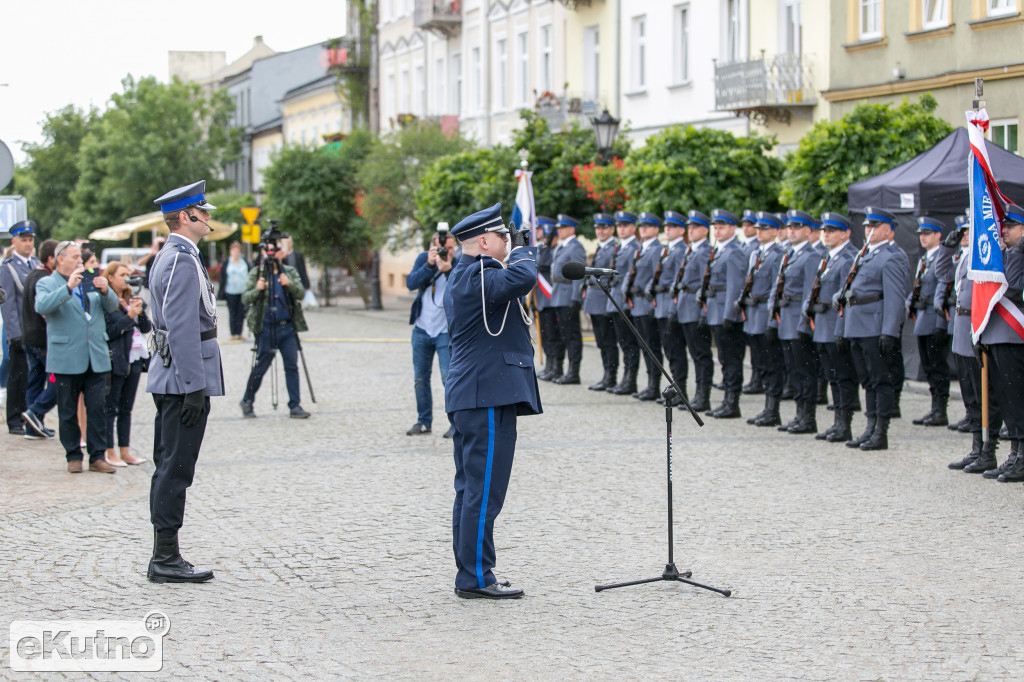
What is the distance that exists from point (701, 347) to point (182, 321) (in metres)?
8.25

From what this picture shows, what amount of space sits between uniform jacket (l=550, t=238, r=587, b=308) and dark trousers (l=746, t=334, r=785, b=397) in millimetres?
3327

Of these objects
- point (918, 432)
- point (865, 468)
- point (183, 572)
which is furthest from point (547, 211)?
point (183, 572)

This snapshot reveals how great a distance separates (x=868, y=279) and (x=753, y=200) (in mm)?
10289

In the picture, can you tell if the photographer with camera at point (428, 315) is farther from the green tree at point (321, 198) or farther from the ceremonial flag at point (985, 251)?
the green tree at point (321, 198)

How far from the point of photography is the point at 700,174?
21.2m

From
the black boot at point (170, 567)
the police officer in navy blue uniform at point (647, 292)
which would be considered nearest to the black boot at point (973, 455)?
the police officer in navy blue uniform at point (647, 292)

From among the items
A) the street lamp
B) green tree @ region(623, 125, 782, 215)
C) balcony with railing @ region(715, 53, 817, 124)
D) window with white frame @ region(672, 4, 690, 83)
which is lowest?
green tree @ region(623, 125, 782, 215)

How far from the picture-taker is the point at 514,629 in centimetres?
604

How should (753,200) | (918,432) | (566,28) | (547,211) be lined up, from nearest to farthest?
(918,432) < (753,200) < (547,211) < (566,28)

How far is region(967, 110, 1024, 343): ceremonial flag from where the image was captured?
9.99 meters

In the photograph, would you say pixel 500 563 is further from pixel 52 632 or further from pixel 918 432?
pixel 918 432

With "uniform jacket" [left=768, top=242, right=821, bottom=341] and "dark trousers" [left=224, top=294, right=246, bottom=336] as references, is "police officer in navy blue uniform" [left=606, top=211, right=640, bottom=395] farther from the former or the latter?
"dark trousers" [left=224, top=294, right=246, bottom=336]

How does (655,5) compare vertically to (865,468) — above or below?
above

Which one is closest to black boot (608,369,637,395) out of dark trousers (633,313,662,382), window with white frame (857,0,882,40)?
dark trousers (633,313,662,382)
